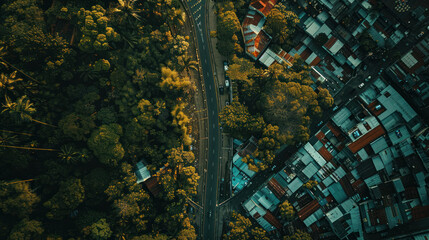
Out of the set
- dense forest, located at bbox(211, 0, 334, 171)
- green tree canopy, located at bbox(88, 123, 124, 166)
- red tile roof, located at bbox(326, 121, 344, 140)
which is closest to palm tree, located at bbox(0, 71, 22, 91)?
green tree canopy, located at bbox(88, 123, 124, 166)

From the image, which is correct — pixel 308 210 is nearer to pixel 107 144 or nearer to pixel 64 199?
pixel 107 144

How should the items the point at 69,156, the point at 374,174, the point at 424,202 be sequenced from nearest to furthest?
the point at 69,156
the point at 424,202
the point at 374,174

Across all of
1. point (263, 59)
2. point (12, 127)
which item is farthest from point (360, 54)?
point (12, 127)

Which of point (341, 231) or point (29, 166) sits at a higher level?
point (341, 231)

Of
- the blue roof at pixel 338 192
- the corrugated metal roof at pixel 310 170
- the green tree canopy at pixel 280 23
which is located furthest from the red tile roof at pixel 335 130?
the green tree canopy at pixel 280 23

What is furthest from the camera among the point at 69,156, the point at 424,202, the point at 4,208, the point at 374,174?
the point at 374,174

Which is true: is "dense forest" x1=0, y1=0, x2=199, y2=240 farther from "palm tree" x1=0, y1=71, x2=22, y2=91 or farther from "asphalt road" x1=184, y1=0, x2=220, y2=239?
"asphalt road" x1=184, y1=0, x2=220, y2=239

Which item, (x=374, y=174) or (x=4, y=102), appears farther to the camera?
(x=374, y=174)

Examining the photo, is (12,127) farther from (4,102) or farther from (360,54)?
(360,54)
